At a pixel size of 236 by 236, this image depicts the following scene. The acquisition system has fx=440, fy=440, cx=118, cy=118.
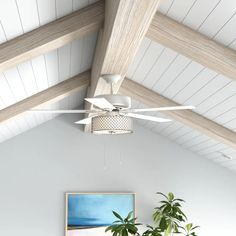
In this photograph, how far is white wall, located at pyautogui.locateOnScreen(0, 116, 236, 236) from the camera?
6145mm

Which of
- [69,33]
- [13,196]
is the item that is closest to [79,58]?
[69,33]

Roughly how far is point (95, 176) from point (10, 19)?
3837 mm

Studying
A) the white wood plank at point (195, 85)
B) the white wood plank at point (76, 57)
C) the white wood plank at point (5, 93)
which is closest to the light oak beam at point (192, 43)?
the white wood plank at point (195, 85)

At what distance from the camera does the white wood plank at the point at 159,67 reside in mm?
4008

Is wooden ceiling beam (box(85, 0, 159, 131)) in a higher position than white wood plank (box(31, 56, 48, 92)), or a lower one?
lower

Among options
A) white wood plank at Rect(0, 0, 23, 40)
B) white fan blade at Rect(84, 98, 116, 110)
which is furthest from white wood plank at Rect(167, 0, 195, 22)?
white wood plank at Rect(0, 0, 23, 40)

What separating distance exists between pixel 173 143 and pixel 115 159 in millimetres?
910

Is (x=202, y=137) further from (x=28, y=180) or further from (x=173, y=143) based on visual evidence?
(x=28, y=180)

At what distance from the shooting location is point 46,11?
118 inches

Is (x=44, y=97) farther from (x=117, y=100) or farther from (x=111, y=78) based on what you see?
(x=117, y=100)

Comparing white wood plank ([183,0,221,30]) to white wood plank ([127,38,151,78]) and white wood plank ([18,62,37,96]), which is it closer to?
white wood plank ([127,38,151,78])

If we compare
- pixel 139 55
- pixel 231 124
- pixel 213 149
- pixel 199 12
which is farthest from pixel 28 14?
pixel 213 149

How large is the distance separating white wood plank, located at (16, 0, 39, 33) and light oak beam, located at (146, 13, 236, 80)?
2.85ft

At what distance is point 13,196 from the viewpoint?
242 inches
